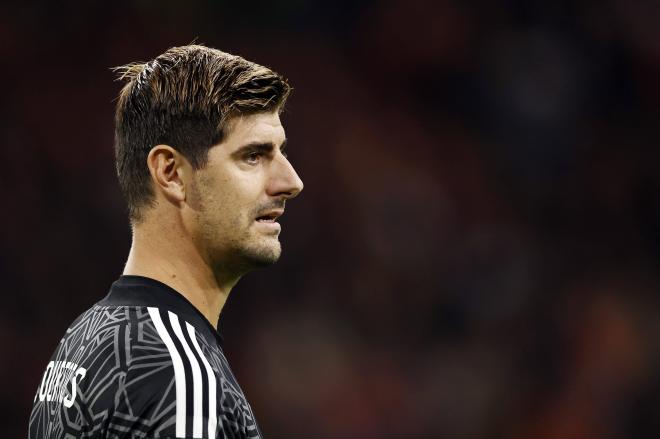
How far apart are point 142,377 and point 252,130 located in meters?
0.60

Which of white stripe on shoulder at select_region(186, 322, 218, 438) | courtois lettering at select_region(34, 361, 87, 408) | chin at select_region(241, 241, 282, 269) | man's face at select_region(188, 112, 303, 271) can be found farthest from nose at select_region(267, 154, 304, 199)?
courtois lettering at select_region(34, 361, 87, 408)

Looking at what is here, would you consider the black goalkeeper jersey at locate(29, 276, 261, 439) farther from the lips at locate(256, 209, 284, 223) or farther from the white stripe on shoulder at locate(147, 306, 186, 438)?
the lips at locate(256, 209, 284, 223)

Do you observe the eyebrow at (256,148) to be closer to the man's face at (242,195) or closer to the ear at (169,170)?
the man's face at (242,195)

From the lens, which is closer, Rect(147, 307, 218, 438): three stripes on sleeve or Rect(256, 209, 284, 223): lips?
Rect(147, 307, 218, 438): three stripes on sleeve

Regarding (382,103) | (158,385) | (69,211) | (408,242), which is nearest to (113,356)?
(158,385)

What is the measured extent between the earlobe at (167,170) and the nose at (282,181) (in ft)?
0.63

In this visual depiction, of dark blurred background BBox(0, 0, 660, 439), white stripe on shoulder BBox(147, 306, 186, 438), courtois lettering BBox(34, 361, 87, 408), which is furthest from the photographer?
dark blurred background BBox(0, 0, 660, 439)

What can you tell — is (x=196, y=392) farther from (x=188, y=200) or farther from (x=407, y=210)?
(x=407, y=210)

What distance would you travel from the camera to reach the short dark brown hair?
2182mm

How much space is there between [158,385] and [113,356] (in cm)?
13

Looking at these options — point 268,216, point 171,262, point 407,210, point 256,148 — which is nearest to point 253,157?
point 256,148

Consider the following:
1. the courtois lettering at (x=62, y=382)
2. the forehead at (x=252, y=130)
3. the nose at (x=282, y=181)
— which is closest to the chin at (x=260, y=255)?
the nose at (x=282, y=181)

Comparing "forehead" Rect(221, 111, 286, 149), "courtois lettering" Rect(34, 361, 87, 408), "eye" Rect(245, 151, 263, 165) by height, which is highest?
"forehead" Rect(221, 111, 286, 149)

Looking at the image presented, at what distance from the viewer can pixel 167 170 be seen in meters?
2.20
